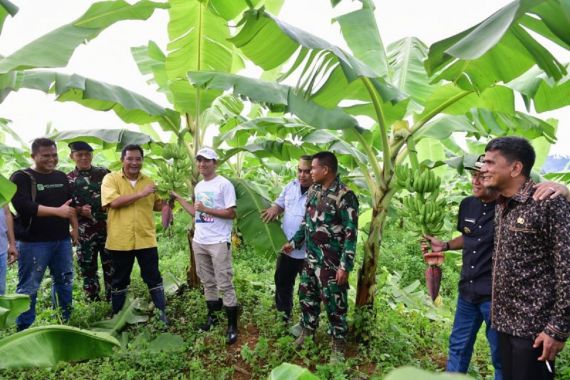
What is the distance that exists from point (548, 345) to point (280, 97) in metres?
2.02

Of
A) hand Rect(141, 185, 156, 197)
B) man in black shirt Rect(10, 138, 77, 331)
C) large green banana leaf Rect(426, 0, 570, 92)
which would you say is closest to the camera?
large green banana leaf Rect(426, 0, 570, 92)

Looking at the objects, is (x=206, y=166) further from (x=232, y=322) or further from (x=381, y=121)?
(x=381, y=121)

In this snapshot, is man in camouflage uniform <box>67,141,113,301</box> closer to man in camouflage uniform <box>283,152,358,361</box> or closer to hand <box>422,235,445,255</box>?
man in camouflage uniform <box>283,152,358,361</box>

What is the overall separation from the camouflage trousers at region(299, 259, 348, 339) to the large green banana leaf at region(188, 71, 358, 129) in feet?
3.85

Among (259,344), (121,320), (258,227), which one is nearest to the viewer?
(259,344)

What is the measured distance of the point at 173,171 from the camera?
3.86 metres

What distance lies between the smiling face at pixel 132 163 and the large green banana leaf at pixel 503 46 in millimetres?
2615

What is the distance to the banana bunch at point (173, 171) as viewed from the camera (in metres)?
3.81

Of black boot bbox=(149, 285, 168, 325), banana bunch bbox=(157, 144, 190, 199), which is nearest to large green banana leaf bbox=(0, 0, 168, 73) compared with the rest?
banana bunch bbox=(157, 144, 190, 199)

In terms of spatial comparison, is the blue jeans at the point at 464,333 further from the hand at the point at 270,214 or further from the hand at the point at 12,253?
the hand at the point at 12,253

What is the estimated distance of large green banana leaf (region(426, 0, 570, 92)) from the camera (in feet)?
4.85

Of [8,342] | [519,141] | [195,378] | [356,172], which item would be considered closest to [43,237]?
[195,378]

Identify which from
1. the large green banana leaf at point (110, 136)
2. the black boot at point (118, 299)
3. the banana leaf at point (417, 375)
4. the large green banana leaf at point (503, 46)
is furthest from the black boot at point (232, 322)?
the banana leaf at point (417, 375)

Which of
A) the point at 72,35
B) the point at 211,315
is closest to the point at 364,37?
the point at 72,35
